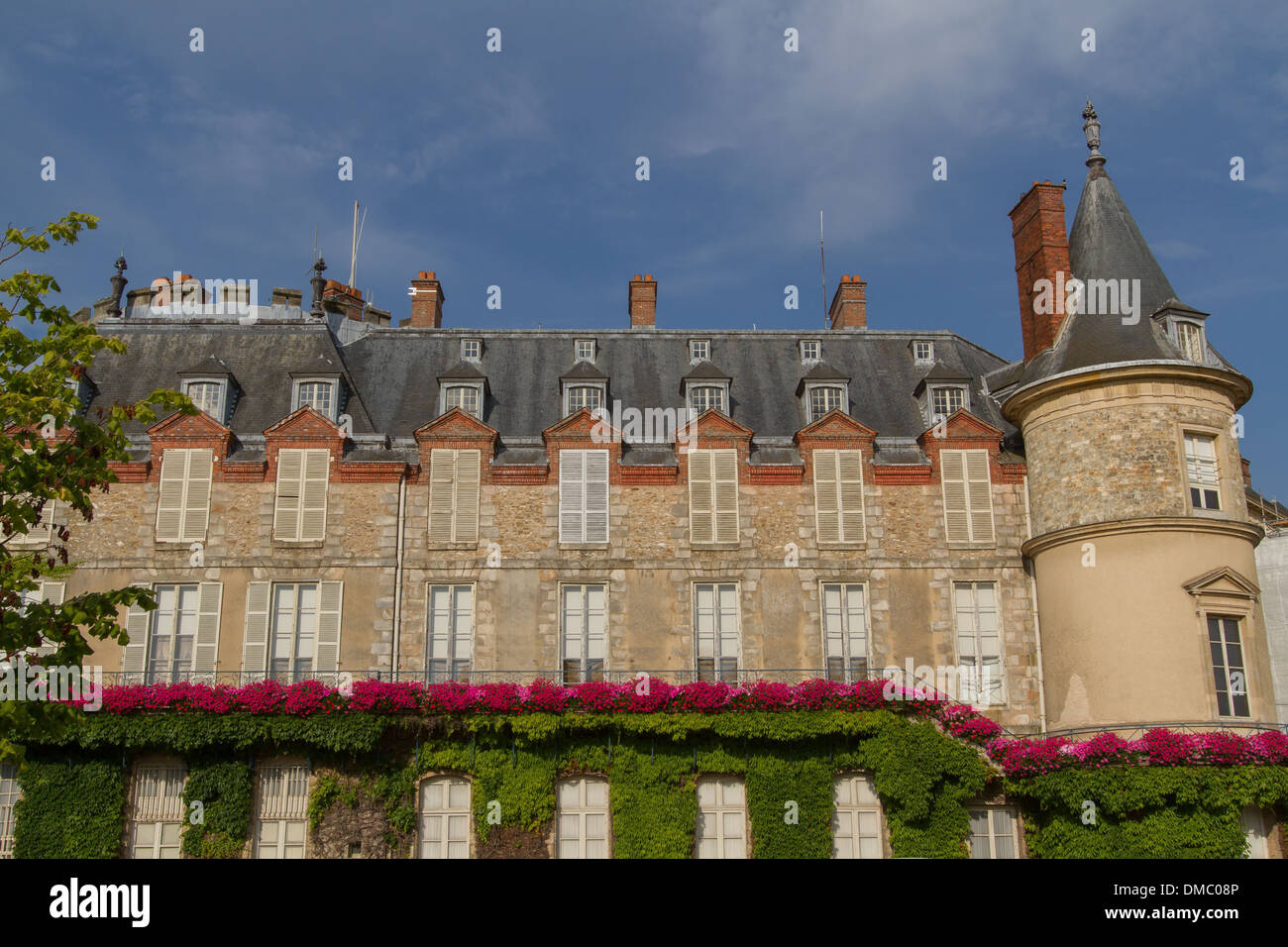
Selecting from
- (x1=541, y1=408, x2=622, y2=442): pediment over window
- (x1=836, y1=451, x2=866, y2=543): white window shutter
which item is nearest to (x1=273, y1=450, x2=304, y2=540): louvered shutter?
(x1=541, y1=408, x2=622, y2=442): pediment over window

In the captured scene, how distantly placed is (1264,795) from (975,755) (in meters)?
4.78

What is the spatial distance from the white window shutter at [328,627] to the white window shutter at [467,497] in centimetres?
263

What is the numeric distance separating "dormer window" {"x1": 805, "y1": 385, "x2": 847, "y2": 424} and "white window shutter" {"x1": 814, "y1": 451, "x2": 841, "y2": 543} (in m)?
1.75

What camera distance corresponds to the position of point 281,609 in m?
25.6

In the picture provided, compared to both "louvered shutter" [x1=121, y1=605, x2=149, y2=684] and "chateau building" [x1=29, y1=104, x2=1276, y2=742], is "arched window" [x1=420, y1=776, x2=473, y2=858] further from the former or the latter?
"louvered shutter" [x1=121, y1=605, x2=149, y2=684]

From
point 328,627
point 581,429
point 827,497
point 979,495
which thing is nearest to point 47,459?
point 328,627

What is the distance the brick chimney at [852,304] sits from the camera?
3250 centimetres

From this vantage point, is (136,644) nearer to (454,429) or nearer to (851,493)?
(454,429)

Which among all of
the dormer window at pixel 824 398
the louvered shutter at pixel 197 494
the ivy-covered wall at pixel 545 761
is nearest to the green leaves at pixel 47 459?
the ivy-covered wall at pixel 545 761

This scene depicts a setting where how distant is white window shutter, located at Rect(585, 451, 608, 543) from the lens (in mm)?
26219

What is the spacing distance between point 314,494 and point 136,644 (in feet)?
15.0

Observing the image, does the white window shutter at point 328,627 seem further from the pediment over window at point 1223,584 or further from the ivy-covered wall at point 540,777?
the pediment over window at point 1223,584
